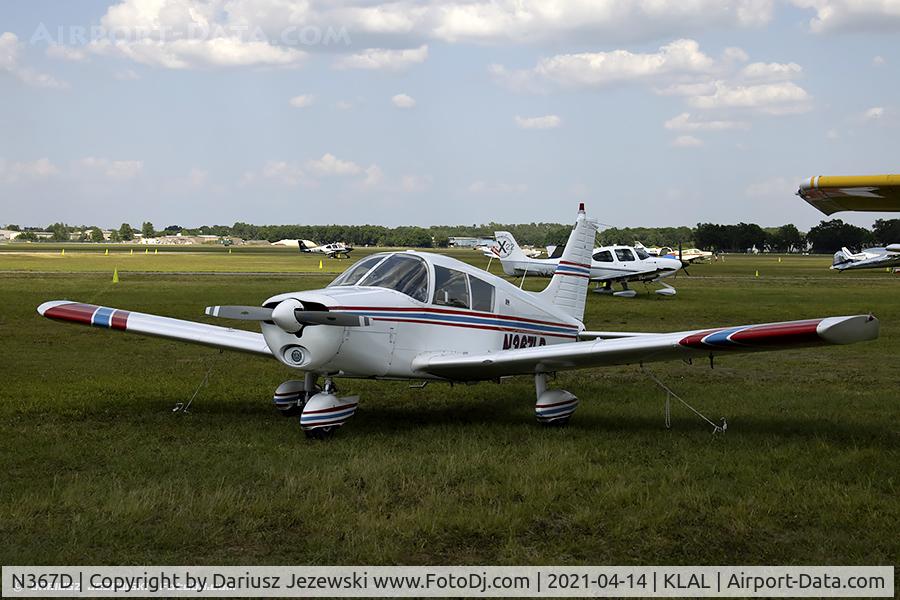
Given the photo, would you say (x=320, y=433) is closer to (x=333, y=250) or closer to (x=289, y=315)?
(x=289, y=315)

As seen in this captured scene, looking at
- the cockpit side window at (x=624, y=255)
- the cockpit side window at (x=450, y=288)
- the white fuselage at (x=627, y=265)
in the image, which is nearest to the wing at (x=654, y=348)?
the cockpit side window at (x=450, y=288)

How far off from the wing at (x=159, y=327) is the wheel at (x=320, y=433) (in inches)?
62.1

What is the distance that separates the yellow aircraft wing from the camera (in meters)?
6.06

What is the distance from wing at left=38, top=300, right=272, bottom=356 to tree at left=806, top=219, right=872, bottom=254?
14734 cm

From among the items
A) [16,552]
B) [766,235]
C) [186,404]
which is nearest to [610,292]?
[186,404]

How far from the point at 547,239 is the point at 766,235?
37978mm

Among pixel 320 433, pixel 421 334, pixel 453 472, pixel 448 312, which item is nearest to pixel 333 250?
pixel 448 312

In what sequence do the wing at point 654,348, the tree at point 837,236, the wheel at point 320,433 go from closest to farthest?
1. the wing at point 654,348
2. the wheel at point 320,433
3. the tree at point 837,236

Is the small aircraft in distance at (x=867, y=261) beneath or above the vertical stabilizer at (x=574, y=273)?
beneath

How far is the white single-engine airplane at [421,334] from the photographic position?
334 inches

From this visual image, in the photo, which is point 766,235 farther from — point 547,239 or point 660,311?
point 660,311

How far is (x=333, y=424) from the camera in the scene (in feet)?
29.4
